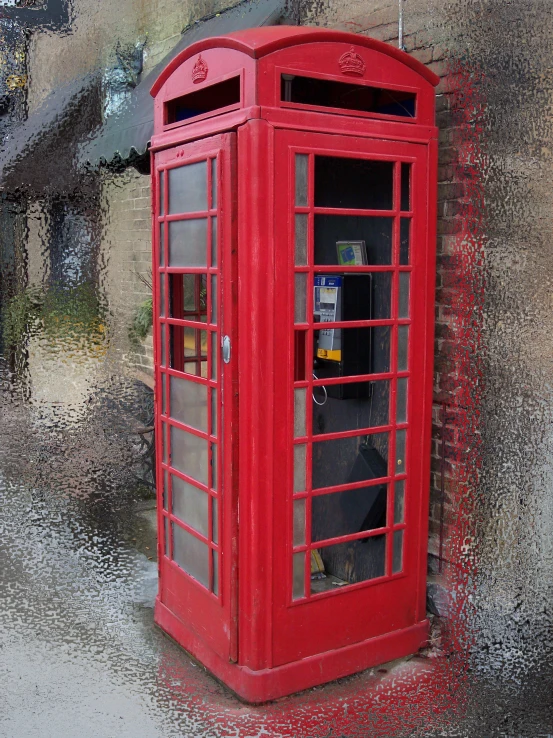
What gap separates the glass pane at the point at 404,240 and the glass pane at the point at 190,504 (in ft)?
4.82

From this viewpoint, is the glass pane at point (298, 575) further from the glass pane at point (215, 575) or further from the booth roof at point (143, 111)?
the booth roof at point (143, 111)

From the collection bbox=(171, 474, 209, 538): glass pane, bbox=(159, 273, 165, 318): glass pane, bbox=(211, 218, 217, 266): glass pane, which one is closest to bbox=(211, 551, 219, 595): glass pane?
bbox=(171, 474, 209, 538): glass pane

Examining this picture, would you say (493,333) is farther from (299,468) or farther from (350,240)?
(299,468)

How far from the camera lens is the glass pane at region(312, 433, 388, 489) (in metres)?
3.75

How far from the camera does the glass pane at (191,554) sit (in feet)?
12.1

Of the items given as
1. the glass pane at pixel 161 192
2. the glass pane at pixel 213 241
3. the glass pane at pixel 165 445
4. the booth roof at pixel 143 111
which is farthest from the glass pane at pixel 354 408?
the booth roof at pixel 143 111

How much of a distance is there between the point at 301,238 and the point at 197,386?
2.89 ft

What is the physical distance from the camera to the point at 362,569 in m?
3.99

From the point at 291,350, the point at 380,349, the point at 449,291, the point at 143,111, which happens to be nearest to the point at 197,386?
the point at 291,350

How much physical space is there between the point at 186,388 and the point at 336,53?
1.69m

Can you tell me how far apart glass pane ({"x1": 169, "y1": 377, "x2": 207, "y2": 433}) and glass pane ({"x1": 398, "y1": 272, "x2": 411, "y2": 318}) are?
1010 millimetres

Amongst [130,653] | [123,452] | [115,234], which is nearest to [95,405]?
[123,452]

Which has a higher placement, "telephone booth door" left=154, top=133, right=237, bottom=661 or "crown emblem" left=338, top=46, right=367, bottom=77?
"crown emblem" left=338, top=46, right=367, bottom=77

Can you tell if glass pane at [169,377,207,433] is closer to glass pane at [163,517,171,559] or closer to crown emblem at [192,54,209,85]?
glass pane at [163,517,171,559]
